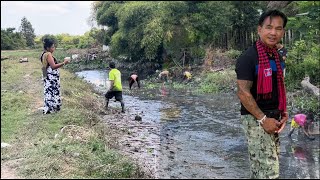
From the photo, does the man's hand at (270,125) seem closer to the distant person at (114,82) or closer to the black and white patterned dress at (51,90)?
the black and white patterned dress at (51,90)

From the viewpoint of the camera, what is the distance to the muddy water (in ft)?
22.1

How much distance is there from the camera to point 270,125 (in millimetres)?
4055

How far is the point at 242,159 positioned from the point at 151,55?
20994 mm

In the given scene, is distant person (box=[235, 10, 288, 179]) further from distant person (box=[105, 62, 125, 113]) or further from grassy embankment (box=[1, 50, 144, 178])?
distant person (box=[105, 62, 125, 113])

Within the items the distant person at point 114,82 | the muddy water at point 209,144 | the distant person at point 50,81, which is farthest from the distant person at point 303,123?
the distant person at point 114,82

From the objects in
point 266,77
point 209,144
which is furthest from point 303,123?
point 266,77

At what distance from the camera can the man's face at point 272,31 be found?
13.6 feet

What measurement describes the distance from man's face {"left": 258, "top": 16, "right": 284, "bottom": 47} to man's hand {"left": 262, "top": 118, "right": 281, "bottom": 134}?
77 centimetres

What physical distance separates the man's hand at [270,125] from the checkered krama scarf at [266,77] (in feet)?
0.66

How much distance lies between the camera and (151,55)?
2806 cm

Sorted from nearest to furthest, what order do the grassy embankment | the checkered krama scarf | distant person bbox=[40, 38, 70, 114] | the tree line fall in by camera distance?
the checkered krama scarf
the tree line
the grassy embankment
distant person bbox=[40, 38, 70, 114]

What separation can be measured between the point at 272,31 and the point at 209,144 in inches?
198

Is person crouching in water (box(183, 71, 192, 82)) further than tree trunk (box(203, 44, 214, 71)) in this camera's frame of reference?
No

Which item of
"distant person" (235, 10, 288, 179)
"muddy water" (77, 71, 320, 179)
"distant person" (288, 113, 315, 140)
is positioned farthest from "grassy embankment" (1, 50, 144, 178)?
"distant person" (288, 113, 315, 140)
